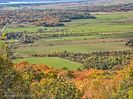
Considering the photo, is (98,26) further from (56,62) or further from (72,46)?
(56,62)

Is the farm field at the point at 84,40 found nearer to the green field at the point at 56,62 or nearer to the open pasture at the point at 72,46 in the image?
the open pasture at the point at 72,46

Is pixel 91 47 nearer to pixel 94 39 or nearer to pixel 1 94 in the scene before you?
pixel 94 39

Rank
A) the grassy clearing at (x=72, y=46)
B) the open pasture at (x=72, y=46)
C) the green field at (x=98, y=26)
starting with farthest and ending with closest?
the green field at (x=98, y=26)
the grassy clearing at (x=72, y=46)
the open pasture at (x=72, y=46)

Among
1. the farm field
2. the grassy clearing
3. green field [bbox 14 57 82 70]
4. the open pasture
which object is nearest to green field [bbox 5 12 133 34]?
the farm field

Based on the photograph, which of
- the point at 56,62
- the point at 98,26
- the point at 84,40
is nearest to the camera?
the point at 56,62

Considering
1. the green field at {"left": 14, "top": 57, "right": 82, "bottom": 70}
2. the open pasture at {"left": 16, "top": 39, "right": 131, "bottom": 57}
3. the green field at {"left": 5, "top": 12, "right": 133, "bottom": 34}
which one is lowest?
the green field at {"left": 5, "top": 12, "right": 133, "bottom": 34}

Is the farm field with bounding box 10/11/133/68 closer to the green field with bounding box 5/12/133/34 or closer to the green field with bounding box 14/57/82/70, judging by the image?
the green field with bounding box 5/12/133/34

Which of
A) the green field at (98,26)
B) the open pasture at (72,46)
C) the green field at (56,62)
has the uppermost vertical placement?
the green field at (56,62)

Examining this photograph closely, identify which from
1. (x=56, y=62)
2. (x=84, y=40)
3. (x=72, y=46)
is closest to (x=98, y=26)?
(x=84, y=40)

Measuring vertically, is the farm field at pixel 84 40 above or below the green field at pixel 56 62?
below

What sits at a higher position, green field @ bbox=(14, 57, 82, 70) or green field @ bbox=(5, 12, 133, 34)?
green field @ bbox=(14, 57, 82, 70)

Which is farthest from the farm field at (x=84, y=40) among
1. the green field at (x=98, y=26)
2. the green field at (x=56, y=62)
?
the green field at (x=56, y=62)
